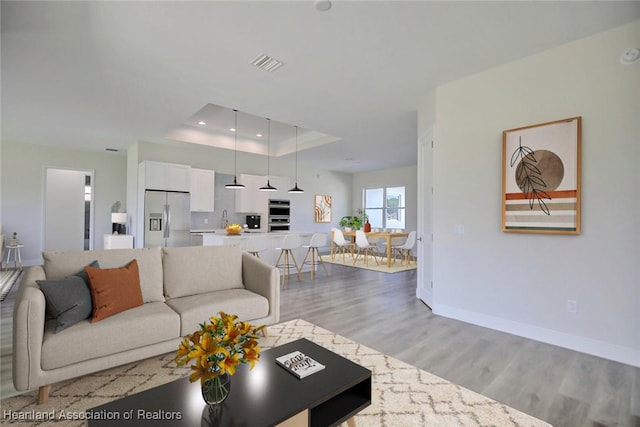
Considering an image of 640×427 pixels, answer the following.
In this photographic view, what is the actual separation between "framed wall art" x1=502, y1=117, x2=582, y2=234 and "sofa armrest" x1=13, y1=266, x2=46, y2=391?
396 centimetres

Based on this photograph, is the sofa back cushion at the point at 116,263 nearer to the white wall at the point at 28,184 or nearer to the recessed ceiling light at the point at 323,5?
the recessed ceiling light at the point at 323,5

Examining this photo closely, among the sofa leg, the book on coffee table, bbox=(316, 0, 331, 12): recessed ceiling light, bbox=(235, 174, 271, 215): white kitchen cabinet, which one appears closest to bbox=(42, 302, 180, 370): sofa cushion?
the sofa leg

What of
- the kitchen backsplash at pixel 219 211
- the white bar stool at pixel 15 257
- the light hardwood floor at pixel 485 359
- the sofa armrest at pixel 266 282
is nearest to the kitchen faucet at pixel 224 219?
the kitchen backsplash at pixel 219 211

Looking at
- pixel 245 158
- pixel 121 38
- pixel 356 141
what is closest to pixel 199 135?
pixel 245 158

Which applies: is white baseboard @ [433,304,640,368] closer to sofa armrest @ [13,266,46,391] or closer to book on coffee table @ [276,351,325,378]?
book on coffee table @ [276,351,325,378]

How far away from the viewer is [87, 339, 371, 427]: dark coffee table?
1.21 m

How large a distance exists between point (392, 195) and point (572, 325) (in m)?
7.30

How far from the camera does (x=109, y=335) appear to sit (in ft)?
6.82

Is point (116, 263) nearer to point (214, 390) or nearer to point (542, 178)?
point (214, 390)

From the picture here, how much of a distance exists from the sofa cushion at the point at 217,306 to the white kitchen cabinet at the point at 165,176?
13.6 ft

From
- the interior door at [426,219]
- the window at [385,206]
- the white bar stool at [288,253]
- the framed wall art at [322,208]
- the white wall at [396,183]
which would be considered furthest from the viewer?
the framed wall art at [322,208]

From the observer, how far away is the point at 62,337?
6.33 feet

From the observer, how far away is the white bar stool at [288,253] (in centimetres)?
544

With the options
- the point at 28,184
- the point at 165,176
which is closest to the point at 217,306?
the point at 165,176
